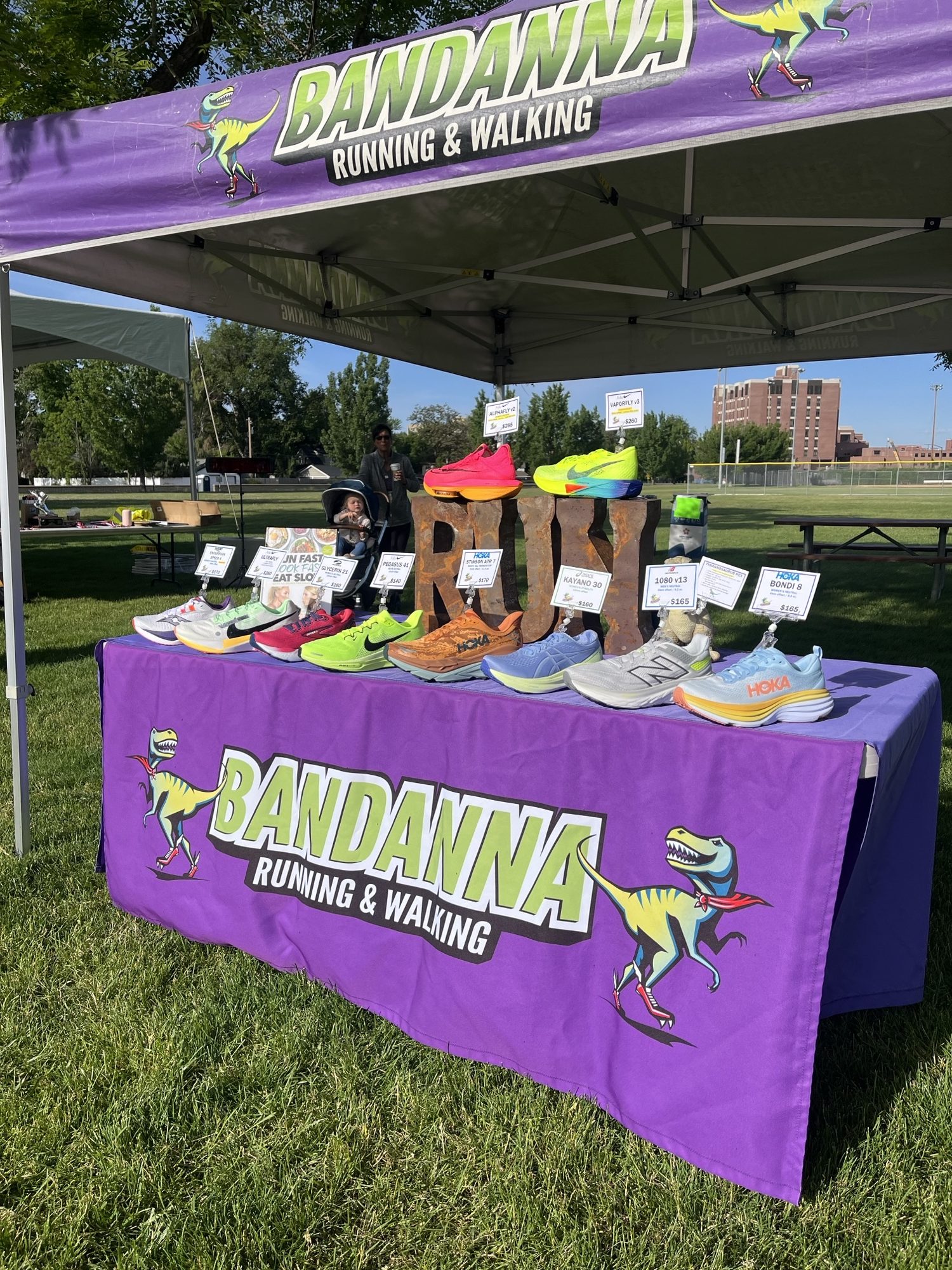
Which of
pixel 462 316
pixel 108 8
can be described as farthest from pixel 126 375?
pixel 462 316

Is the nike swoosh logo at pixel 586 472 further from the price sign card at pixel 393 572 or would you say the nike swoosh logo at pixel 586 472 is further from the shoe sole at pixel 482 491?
the price sign card at pixel 393 572

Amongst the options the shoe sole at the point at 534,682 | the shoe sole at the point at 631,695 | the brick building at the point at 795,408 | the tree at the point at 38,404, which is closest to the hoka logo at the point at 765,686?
the shoe sole at the point at 631,695

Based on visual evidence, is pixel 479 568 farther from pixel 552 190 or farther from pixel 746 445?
pixel 746 445

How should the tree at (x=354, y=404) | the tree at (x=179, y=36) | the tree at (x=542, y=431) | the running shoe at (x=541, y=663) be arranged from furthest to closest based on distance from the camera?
the tree at (x=354, y=404), the tree at (x=542, y=431), the tree at (x=179, y=36), the running shoe at (x=541, y=663)

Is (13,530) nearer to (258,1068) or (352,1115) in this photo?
(258,1068)

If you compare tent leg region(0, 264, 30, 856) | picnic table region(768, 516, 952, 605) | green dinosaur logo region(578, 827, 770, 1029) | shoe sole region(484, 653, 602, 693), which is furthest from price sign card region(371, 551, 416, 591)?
picnic table region(768, 516, 952, 605)

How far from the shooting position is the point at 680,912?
1.68m

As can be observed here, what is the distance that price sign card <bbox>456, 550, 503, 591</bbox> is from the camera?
7.49 feet

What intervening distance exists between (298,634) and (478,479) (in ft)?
2.23

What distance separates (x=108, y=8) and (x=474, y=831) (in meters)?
9.21

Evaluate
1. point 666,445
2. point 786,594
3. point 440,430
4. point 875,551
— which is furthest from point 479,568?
point 440,430

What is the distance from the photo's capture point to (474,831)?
1962 mm

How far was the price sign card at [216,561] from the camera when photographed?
262cm

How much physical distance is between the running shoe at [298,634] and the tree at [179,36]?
196 inches
